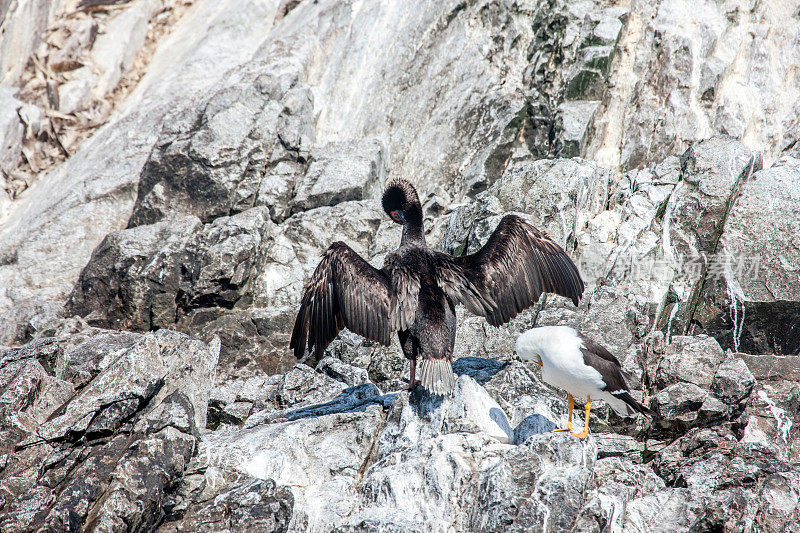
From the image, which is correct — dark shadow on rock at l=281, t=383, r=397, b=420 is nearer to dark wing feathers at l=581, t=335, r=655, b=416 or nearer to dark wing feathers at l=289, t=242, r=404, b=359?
dark wing feathers at l=289, t=242, r=404, b=359

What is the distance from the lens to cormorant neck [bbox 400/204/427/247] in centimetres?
1047

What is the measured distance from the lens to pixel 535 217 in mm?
14734

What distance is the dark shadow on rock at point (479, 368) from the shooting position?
32.9 feet

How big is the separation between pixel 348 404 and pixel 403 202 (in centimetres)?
331

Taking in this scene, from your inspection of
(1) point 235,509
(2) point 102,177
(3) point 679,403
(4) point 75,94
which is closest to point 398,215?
(1) point 235,509

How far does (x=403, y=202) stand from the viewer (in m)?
10.7

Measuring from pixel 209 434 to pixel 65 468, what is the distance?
2073 millimetres

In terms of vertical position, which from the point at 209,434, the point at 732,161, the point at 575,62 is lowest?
the point at 209,434

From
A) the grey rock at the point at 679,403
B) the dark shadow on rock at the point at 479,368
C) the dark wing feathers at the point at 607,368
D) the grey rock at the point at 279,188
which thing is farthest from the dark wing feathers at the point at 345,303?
the grey rock at the point at 279,188

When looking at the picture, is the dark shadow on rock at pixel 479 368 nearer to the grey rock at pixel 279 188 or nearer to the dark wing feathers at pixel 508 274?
the dark wing feathers at pixel 508 274

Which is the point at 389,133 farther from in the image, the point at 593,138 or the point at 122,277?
the point at 122,277

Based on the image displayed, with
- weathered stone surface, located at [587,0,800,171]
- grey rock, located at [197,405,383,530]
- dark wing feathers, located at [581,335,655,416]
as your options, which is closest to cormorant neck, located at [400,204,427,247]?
grey rock, located at [197,405,383,530]

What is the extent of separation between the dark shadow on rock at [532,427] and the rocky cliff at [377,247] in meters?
Result: 0.04

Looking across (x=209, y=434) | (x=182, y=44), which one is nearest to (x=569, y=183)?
(x=209, y=434)
